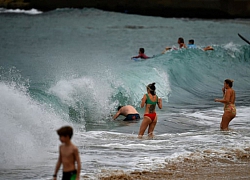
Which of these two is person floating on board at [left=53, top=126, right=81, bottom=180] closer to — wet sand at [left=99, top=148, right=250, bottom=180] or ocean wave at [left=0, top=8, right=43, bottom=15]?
wet sand at [left=99, top=148, right=250, bottom=180]

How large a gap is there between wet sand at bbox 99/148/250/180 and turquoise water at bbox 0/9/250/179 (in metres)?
0.28

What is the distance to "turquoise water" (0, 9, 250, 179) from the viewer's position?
10.8 m

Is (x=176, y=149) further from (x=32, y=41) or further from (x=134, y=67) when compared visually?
(x=32, y=41)

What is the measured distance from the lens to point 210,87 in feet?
78.9

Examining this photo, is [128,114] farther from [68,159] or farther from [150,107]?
[68,159]

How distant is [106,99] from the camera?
59.9 feet

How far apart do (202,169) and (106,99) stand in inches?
337

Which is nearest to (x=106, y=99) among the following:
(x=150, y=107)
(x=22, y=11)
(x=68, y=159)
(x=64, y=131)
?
(x=150, y=107)

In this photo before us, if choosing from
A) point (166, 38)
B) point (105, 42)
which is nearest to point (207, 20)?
point (166, 38)

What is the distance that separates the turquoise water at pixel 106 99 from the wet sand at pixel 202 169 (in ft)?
0.91

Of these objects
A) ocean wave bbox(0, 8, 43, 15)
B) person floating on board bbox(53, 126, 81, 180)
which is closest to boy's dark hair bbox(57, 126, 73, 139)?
person floating on board bbox(53, 126, 81, 180)

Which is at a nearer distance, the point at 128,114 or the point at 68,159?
the point at 68,159

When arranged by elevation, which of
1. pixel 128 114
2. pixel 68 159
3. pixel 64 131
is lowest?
pixel 128 114

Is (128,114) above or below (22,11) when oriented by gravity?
below
